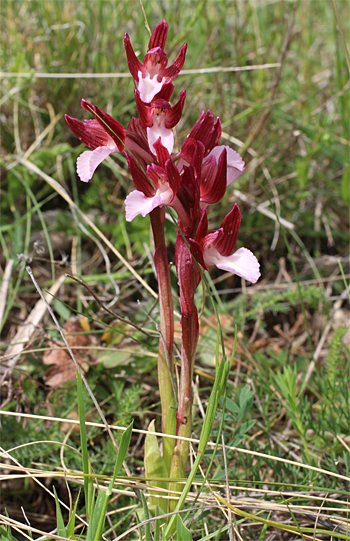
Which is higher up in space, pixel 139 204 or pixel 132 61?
pixel 132 61

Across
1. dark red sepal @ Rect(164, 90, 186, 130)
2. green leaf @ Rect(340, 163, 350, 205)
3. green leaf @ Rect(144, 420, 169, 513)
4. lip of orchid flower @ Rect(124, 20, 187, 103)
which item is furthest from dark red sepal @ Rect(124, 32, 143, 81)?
green leaf @ Rect(340, 163, 350, 205)

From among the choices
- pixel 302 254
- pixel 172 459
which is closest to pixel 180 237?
pixel 172 459

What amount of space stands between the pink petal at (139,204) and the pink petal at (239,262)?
0.19 metres

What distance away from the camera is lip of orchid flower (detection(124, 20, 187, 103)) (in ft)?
3.52

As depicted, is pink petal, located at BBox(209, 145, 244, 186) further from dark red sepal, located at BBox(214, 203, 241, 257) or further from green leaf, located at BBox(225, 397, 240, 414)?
green leaf, located at BBox(225, 397, 240, 414)

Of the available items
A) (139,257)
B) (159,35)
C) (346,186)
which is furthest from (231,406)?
(346,186)

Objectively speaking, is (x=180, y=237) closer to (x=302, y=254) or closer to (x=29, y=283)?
(x=29, y=283)

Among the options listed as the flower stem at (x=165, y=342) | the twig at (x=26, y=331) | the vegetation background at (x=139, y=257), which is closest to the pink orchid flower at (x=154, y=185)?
the flower stem at (x=165, y=342)

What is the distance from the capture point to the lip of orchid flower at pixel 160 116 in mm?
Result: 1081

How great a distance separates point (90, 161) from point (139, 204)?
176 mm

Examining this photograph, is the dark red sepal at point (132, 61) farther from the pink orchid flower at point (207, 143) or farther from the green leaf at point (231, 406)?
the green leaf at point (231, 406)

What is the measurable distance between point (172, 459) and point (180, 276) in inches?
19.4

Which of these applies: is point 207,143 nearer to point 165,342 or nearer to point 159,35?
point 159,35

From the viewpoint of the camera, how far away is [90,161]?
1082mm
